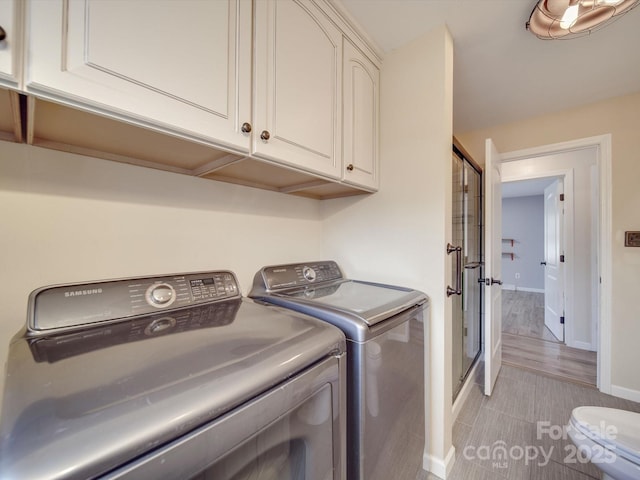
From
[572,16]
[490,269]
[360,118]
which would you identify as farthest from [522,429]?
[572,16]

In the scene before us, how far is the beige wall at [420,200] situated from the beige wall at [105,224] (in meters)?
0.76

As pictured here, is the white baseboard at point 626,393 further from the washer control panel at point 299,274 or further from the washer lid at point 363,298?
the washer control panel at point 299,274

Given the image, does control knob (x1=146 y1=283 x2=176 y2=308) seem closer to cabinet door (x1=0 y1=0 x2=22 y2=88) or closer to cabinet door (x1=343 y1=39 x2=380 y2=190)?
cabinet door (x1=0 y1=0 x2=22 y2=88)

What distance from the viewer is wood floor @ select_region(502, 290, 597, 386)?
2398 mm

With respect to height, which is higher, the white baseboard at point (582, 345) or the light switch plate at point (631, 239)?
the light switch plate at point (631, 239)

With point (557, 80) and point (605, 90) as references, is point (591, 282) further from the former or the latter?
point (557, 80)

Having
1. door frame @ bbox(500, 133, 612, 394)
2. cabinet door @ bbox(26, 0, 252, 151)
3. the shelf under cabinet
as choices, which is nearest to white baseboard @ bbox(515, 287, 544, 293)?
door frame @ bbox(500, 133, 612, 394)

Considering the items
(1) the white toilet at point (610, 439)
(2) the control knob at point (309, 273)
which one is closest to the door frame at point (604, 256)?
(1) the white toilet at point (610, 439)

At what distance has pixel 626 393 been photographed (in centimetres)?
201

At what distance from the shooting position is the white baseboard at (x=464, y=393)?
179 cm

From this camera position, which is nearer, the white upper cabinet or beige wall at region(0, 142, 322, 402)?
the white upper cabinet

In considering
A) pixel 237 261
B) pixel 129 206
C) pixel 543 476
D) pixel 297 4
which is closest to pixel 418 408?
pixel 543 476

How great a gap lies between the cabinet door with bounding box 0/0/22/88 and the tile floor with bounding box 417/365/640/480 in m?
2.15

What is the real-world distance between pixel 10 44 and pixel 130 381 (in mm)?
723
